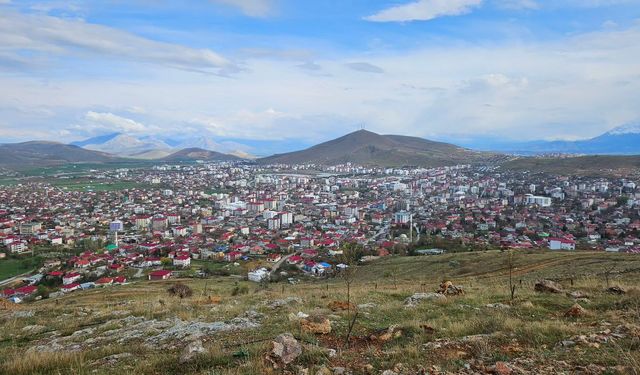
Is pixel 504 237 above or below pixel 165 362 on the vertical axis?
below

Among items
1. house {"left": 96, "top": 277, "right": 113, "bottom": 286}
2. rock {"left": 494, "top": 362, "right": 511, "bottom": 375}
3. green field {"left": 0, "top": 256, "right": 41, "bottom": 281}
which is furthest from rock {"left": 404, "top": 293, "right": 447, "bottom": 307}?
green field {"left": 0, "top": 256, "right": 41, "bottom": 281}

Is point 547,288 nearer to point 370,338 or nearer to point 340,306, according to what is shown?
point 340,306

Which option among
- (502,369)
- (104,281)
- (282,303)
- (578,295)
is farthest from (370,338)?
(104,281)

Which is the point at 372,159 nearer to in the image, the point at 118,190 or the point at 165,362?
the point at 118,190

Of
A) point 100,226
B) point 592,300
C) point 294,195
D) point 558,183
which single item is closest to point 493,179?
point 558,183

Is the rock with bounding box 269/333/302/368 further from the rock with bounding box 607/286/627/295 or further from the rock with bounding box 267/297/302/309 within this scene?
the rock with bounding box 607/286/627/295

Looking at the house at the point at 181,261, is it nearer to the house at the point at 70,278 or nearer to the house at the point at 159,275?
the house at the point at 159,275
